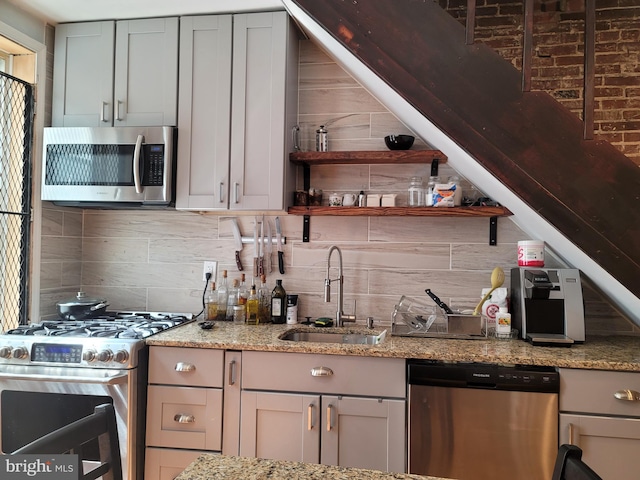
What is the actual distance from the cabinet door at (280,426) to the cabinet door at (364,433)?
0.05 m

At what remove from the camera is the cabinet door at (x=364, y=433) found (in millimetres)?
1997

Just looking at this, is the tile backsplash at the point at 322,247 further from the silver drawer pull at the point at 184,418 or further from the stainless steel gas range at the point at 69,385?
the silver drawer pull at the point at 184,418

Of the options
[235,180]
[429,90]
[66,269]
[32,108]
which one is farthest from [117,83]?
[429,90]

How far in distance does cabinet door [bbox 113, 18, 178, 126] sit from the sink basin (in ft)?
4.53

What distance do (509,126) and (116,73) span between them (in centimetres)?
221

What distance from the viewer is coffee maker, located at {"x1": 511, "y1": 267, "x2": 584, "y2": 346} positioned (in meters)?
2.19

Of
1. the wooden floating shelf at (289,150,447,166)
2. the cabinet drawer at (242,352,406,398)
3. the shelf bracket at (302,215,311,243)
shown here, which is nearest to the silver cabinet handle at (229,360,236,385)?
the cabinet drawer at (242,352,406,398)

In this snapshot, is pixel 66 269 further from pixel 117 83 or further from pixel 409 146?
pixel 409 146

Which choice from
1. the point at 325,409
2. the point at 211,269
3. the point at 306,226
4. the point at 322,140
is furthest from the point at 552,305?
the point at 211,269

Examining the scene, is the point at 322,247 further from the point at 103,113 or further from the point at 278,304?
the point at 103,113

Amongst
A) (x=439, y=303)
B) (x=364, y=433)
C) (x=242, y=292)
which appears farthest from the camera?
(x=242, y=292)

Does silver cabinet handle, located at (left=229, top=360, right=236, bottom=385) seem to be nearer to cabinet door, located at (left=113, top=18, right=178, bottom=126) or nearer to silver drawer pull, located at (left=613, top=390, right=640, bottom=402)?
cabinet door, located at (left=113, top=18, right=178, bottom=126)

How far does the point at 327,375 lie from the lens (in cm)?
204

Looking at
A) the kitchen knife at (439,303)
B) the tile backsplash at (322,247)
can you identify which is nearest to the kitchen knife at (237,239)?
the tile backsplash at (322,247)
